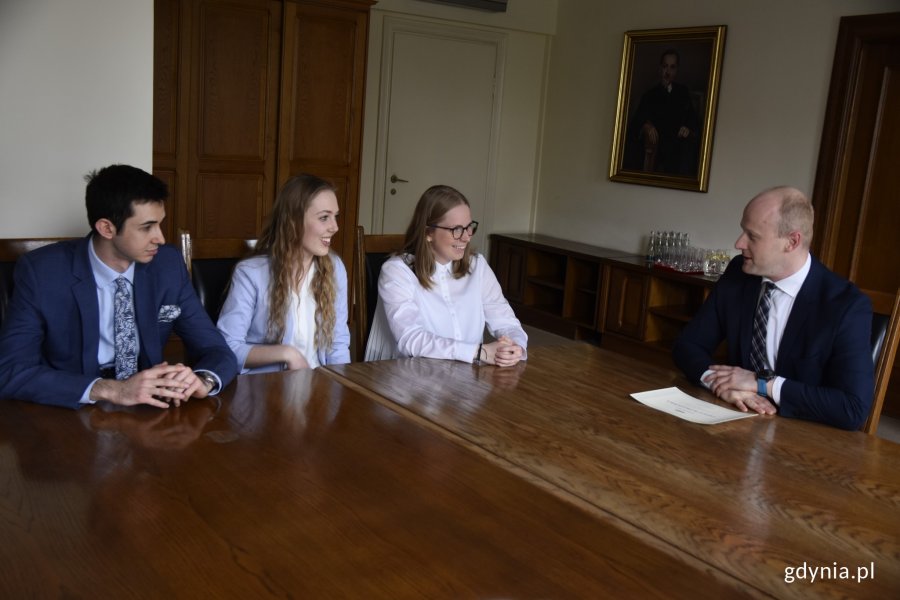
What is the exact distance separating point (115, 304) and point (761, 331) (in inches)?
70.9

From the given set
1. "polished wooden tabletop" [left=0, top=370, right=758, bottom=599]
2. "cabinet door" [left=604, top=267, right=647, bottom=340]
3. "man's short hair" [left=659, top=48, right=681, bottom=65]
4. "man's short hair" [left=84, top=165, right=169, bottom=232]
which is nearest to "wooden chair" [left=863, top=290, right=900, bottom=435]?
"polished wooden tabletop" [left=0, top=370, right=758, bottom=599]

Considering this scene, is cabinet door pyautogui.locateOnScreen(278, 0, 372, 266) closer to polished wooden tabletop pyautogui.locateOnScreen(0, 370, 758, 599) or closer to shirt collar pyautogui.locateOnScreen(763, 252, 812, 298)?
shirt collar pyautogui.locateOnScreen(763, 252, 812, 298)

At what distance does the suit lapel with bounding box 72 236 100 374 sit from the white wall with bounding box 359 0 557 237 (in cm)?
424

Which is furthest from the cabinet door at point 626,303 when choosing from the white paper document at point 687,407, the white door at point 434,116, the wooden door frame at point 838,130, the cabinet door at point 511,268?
the white paper document at point 687,407

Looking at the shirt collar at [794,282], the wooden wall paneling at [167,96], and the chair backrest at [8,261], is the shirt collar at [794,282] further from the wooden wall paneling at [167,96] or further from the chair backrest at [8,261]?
the wooden wall paneling at [167,96]

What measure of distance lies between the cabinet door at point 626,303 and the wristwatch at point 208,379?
13.5ft

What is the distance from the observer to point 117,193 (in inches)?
87.6

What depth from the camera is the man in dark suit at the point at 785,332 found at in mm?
2205

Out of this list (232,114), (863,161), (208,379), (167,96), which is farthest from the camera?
(232,114)

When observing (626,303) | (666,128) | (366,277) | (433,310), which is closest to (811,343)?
(433,310)

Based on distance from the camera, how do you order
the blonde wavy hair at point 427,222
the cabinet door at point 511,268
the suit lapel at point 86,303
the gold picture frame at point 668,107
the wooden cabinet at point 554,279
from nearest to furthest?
the suit lapel at point 86,303 < the blonde wavy hair at point 427,222 < the gold picture frame at point 668,107 < the wooden cabinet at point 554,279 < the cabinet door at point 511,268

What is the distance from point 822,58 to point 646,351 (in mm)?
2104

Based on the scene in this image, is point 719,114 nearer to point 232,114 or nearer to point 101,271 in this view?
point 232,114

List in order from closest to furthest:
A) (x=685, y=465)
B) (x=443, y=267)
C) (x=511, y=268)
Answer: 1. (x=685, y=465)
2. (x=443, y=267)
3. (x=511, y=268)
